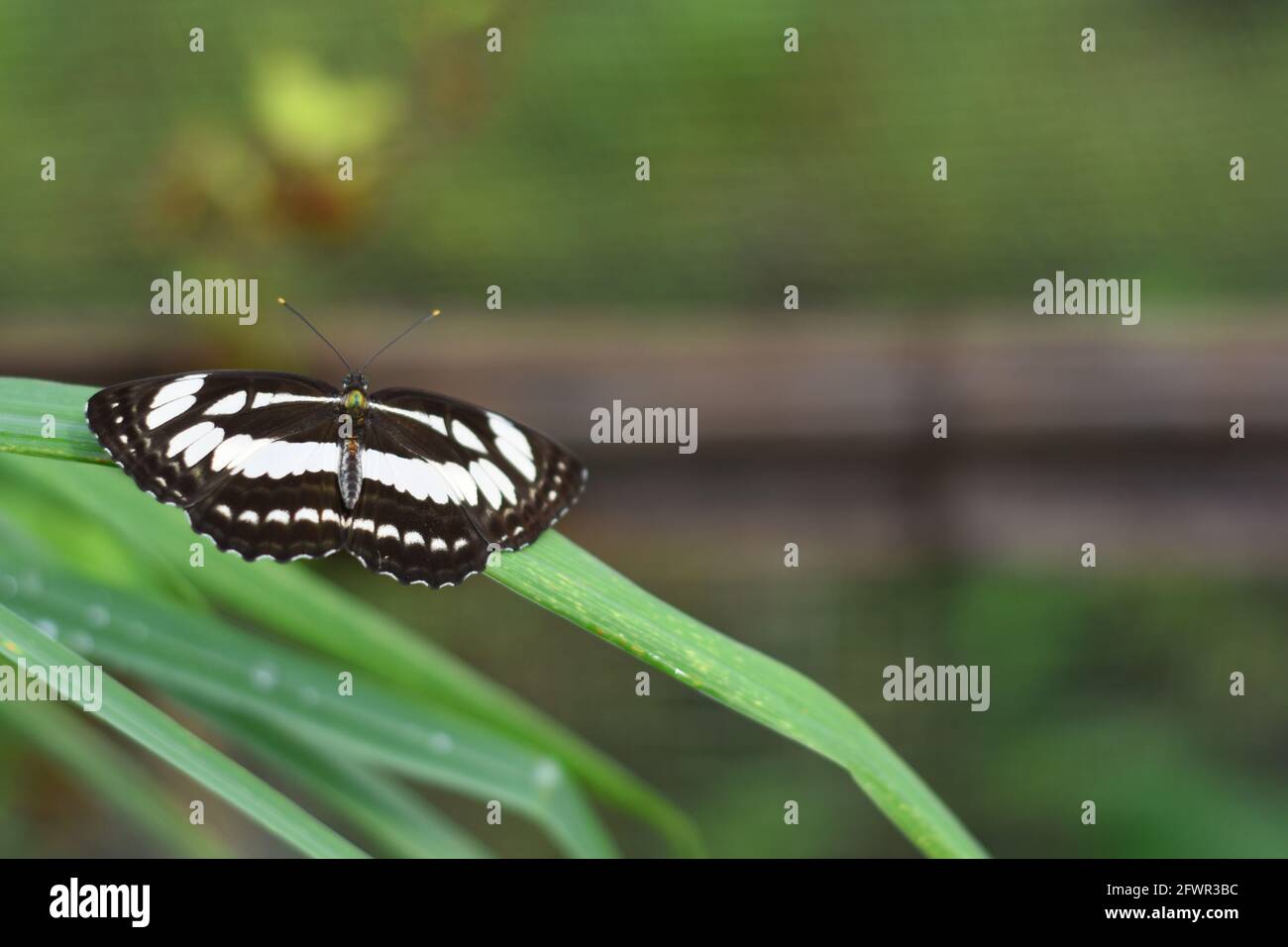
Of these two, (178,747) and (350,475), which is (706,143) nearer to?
(350,475)

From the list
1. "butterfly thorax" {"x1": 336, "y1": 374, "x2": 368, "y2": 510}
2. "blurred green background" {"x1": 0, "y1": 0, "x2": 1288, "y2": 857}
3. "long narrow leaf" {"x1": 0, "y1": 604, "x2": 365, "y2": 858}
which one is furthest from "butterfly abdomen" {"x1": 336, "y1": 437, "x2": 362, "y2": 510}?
"blurred green background" {"x1": 0, "y1": 0, "x2": 1288, "y2": 857}

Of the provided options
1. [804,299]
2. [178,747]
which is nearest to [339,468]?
[178,747]

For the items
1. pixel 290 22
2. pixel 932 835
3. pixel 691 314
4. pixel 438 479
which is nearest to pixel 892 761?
pixel 932 835

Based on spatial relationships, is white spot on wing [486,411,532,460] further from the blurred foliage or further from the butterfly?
the blurred foliage

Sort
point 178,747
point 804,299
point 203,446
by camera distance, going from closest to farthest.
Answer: point 178,747 → point 203,446 → point 804,299

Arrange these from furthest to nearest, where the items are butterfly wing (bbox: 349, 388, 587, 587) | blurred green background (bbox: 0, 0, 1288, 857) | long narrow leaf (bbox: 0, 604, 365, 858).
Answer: blurred green background (bbox: 0, 0, 1288, 857) < butterfly wing (bbox: 349, 388, 587, 587) < long narrow leaf (bbox: 0, 604, 365, 858)

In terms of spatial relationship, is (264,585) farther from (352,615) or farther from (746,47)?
(746,47)
